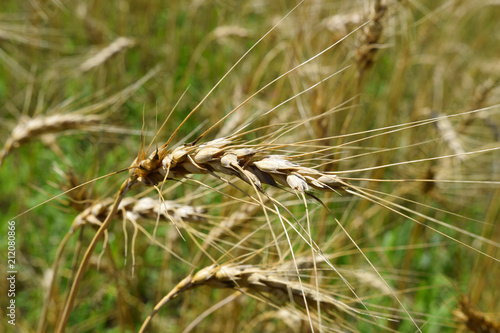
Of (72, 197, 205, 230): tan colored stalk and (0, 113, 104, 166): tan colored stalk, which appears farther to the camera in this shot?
(0, 113, 104, 166): tan colored stalk

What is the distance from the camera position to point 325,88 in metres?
1.58

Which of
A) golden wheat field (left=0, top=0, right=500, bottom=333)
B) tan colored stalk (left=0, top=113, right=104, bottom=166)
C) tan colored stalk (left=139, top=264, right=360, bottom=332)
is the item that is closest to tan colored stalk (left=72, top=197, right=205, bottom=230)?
golden wheat field (left=0, top=0, right=500, bottom=333)

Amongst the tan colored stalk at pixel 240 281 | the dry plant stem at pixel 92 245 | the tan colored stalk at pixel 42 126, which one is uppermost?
the tan colored stalk at pixel 42 126

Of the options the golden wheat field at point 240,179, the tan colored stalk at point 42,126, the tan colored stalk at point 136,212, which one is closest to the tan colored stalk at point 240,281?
the golden wheat field at point 240,179

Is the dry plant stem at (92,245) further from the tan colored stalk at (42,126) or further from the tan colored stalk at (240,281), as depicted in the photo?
the tan colored stalk at (42,126)

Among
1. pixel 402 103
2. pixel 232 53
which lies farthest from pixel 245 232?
pixel 402 103

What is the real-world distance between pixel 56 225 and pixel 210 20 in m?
1.62

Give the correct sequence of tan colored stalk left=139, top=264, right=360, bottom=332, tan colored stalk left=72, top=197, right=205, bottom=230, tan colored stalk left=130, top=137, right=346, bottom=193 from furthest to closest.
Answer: tan colored stalk left=72, top=197, right=205, bottom=230
tan colored stalk left=139, top=264, right=360, bottom=332
tan colored stalk left=130, top=137, right=346, bottom=193

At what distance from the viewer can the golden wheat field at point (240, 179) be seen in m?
1.01

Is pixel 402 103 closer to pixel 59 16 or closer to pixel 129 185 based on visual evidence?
pixel 59 16

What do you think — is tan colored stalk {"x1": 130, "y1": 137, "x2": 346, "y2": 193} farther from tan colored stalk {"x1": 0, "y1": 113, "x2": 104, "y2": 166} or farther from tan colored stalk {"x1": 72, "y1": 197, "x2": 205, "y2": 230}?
tan colored stalk {"x1": 0, "y1": 113, "x2": 104, "y2": 166}

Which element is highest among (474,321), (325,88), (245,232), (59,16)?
(59,16)

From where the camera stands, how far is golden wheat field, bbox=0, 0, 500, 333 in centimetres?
101

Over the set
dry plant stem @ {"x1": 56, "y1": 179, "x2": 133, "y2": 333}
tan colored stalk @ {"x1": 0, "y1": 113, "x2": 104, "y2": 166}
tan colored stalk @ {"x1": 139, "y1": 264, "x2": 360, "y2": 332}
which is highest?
tan colored stalk @ {"x1": 0, "y1": 113, "x2": 104, "y2": 166}
